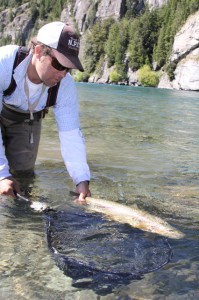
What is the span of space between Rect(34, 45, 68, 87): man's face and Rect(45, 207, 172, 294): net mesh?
4.96 feet

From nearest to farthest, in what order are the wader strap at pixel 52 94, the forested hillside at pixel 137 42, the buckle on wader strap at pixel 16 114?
the wader strap at pixel 52 94 < the buckle on wader strap at pixel 16 114 < the forested hillside at pixel 137 42

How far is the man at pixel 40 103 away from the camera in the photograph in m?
4.06

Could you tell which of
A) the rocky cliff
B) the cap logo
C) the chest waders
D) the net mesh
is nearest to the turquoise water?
the net mesh

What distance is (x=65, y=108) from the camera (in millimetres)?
4926

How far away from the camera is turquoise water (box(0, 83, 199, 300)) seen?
3.31 meters

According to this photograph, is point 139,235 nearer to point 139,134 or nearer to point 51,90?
point 51,90

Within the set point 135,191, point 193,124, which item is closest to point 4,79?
point 135,191

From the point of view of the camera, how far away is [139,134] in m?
14.3

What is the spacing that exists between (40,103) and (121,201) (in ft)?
5.86

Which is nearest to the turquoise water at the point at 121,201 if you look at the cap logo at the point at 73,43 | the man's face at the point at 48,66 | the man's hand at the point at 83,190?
the man's hand at the point at 83,190

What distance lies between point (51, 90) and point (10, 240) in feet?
5.90

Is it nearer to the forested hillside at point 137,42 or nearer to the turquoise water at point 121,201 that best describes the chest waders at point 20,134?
the turquoise water at point 121,201

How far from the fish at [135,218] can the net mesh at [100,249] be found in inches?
2.9

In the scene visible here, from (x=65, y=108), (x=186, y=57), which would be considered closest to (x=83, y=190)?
(x=65, y=108)
